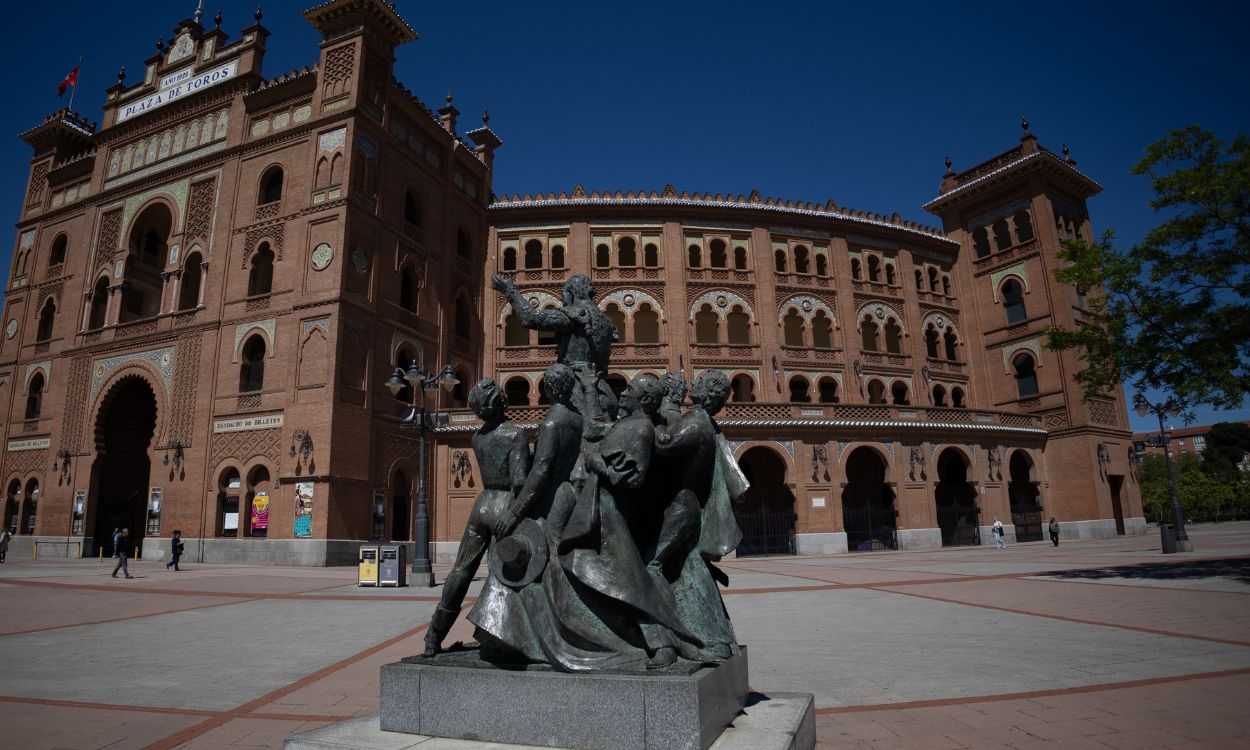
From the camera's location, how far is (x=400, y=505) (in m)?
27.3

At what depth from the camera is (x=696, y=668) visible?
12.1ft

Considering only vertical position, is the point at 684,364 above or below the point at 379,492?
above

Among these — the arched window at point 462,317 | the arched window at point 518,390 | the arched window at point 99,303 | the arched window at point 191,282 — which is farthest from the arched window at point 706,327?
the arched window at point 99,303

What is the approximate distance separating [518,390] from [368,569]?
59.9 ft

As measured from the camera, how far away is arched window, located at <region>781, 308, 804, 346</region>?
114 feet

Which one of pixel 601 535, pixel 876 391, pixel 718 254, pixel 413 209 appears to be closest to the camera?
pixel 601 535

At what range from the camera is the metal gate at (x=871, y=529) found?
28922 mm

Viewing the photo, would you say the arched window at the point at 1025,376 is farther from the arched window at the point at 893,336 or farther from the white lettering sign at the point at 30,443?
the white lettering sign at the point at 30,443

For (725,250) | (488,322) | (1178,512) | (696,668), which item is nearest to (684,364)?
(725,250)

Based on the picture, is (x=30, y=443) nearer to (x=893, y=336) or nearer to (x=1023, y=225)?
(x=893, y=336)

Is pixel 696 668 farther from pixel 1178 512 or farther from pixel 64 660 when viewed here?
pixel 1178 512

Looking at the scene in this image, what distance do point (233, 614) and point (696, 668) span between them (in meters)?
9.97

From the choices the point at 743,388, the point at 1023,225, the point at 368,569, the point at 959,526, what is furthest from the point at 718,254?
the point at 368,569

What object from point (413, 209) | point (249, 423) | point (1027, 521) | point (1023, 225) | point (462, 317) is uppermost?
point (1023, 225)
